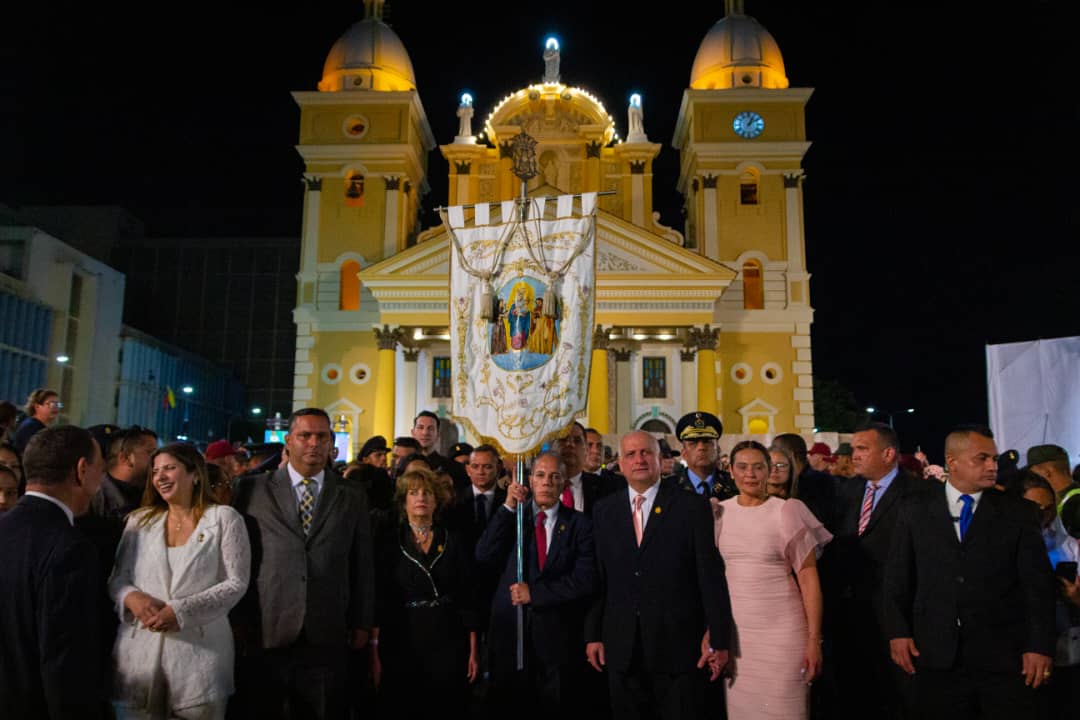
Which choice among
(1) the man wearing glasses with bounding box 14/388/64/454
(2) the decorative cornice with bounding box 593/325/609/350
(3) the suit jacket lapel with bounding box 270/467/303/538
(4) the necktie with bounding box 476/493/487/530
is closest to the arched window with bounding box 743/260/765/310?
(2) the decorative cornice with bounding box 593/325/609/350

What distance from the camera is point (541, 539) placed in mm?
5746

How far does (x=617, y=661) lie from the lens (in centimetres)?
507

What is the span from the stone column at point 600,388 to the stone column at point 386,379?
248 inches

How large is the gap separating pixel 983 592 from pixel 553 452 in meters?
2.79

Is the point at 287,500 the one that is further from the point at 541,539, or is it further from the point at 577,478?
the point at 577,478

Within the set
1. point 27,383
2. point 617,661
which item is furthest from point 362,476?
point 27,383

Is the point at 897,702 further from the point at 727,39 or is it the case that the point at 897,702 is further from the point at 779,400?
the point at 727,39

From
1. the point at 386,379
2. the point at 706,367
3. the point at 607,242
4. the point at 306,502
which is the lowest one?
the point at 306,502

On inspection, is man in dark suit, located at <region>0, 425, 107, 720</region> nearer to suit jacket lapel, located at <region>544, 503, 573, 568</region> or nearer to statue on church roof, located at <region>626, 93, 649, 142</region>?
suit jacket lapel, located at <region>544, 503, 573, 568</region>

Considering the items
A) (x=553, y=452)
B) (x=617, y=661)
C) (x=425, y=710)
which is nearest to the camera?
(x=617, y=661)

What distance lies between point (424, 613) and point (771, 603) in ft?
7.18

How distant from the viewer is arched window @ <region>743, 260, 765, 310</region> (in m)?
29.5

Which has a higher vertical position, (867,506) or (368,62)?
(368,62)

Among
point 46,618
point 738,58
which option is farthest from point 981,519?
point 738,58
